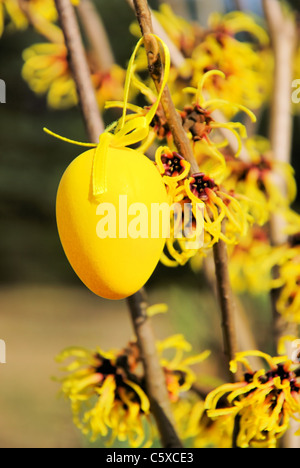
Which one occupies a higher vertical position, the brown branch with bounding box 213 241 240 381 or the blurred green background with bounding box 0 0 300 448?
the blurred green background with bounding box 0 0 300 448

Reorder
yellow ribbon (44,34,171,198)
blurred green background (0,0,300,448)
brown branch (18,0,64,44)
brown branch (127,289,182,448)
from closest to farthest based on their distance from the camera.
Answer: yellow ribbon (44,34,171,198)
brown branch (127,289,182,448)
brown branch (18,0,64,44)
blurred green background (0,0,300,448)

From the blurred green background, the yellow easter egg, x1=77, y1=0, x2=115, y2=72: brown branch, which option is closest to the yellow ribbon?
the yellow easter egg

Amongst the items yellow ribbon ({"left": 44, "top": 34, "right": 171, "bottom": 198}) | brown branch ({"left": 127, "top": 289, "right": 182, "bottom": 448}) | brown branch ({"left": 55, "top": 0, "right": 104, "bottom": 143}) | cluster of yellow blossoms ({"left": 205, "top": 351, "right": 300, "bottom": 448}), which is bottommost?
cluster of yellow blossoms ({"left": 205, "top": 351, "right": 300, "bottom": 448})

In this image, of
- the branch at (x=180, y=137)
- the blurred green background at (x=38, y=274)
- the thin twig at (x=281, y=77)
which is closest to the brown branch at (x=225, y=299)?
the branch at (x=180, y=137)

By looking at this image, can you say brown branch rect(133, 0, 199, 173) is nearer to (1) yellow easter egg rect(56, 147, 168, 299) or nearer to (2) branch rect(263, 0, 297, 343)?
(1) yellow easter egg rect(56, 147, 168, 299)

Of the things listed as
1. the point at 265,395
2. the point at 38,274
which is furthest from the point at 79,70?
the point at 38,274

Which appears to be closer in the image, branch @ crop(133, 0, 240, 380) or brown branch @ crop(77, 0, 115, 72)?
branch @ crop(133, 0, 240, 380)

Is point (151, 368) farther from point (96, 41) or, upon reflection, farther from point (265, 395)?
point (96, 41)

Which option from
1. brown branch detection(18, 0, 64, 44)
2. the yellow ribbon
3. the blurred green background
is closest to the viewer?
the yellow ribbon
